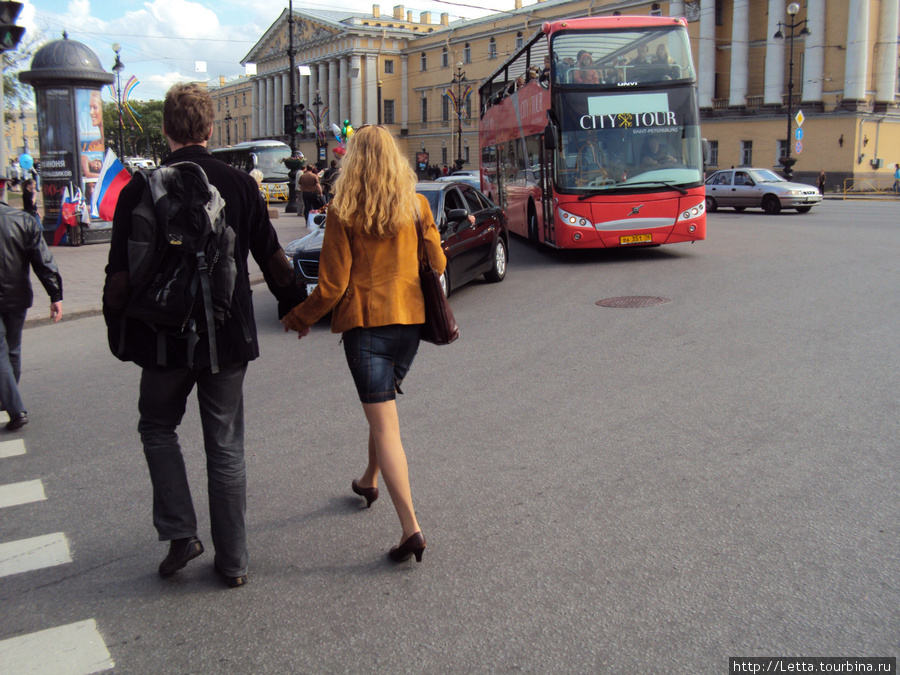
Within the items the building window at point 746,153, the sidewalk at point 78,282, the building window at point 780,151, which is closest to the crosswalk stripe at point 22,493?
the sidewalk at point 78,282

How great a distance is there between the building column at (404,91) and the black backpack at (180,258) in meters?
92.5

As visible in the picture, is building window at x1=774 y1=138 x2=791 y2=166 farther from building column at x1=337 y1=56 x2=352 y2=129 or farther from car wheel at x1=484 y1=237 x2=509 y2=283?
building column at x1=337 y1=56 x2=352 y2=129

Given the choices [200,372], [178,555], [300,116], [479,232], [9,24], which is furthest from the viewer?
[300,116]

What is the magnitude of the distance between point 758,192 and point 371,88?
70.0m

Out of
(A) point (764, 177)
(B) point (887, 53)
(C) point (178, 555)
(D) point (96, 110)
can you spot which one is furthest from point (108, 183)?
(B) point (887, 53)

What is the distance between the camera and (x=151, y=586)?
3.56 m

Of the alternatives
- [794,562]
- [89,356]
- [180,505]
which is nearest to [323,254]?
[180,505]

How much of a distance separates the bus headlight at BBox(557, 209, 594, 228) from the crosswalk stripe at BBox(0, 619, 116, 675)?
1219 centimetres

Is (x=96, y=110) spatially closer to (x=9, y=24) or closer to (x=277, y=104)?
(x=9, y=24)

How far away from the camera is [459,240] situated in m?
11.3

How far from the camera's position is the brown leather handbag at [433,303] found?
149 inches

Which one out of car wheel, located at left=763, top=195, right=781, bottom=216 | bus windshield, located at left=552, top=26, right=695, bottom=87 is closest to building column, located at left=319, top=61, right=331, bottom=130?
car wheel, located at left=763, top=195, right=781, bottom=216

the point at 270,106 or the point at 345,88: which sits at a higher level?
the point at 345,88

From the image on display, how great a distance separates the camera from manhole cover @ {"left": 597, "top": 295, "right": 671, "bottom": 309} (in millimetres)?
10359
